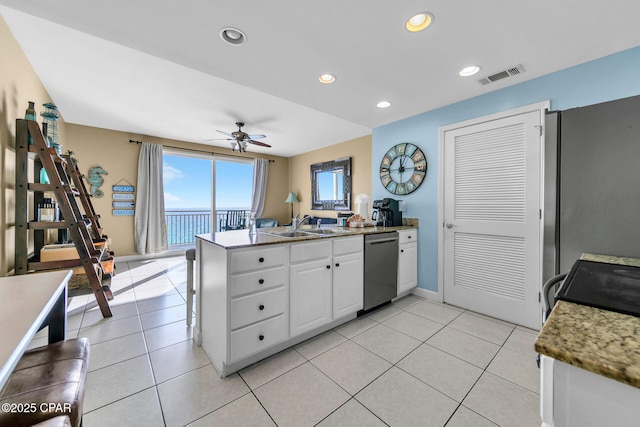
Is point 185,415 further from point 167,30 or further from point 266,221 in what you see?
point 266,221

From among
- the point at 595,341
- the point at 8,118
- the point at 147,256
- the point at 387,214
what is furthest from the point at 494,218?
the point at 147,256

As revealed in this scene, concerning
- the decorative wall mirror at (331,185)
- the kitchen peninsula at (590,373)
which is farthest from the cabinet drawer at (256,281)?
the decorative wall mirror at (331,185)

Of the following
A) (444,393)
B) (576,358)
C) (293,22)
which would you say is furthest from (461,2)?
(444,393)

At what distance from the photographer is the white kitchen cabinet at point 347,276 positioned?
7.09ft

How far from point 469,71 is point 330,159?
373 cm

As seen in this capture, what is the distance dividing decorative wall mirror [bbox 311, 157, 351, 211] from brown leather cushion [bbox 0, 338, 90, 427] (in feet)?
15.3

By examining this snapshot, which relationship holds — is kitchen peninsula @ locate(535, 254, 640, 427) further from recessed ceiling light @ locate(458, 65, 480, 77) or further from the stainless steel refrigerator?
recessed ceiling light @ locate(458, 65, 480, 77)

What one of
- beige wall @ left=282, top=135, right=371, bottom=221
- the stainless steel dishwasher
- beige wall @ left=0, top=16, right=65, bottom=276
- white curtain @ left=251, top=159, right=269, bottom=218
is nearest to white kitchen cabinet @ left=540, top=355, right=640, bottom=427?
the stainless steel dishwasher

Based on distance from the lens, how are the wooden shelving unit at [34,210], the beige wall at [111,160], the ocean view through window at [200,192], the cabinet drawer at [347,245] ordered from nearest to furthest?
the wooden shelving unit at [34,210] < the cabinet drawer at [347,245] < the beige wall at [111,160] < the ocean view through window at [200,192]

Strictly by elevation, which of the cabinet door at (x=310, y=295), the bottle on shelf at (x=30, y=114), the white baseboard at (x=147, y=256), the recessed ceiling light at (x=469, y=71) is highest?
the recessed ceiling light at (x=469, y=71)

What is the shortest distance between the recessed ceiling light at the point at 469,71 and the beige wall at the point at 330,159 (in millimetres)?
2704

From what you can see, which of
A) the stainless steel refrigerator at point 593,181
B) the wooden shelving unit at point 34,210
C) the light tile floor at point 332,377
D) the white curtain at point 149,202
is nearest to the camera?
the stainless steel refrigerator at point 593,181

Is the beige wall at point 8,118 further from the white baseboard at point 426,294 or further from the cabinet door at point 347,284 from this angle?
the white baseboard at point 426,294

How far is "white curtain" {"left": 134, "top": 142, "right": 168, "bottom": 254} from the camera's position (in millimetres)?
4711
